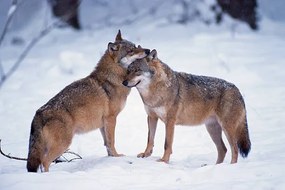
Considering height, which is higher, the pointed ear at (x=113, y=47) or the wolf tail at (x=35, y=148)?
the pointed ear at (x=113, y=47)

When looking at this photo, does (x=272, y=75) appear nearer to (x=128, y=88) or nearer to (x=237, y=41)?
(x=237, y=41)

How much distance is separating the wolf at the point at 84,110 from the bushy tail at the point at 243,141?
181cm

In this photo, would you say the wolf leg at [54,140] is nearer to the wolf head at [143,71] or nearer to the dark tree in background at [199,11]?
the wolf head at [143,71]

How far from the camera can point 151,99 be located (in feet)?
24.4

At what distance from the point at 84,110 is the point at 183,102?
1.49 m

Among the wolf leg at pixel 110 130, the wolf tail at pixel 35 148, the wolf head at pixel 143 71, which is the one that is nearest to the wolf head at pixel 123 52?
the wolf head at pixel 143 71

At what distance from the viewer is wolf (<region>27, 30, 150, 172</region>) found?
22.0 ft

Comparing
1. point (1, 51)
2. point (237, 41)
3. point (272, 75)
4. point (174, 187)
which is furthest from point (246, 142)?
point (1, 51)

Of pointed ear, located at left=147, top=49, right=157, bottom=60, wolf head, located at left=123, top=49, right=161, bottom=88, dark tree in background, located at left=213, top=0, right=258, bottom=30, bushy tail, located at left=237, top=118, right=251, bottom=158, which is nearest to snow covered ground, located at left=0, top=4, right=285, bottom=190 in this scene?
bushy tail, located at left=237, top=118, right=251, bottom=158

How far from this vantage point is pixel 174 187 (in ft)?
17.8

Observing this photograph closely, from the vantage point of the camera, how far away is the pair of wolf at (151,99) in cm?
735

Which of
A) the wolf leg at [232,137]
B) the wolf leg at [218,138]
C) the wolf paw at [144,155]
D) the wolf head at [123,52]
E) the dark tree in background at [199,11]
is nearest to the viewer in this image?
the wolf leg at [232,137]

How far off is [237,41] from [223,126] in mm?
9189

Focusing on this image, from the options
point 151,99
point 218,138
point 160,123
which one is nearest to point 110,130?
point 151,99
